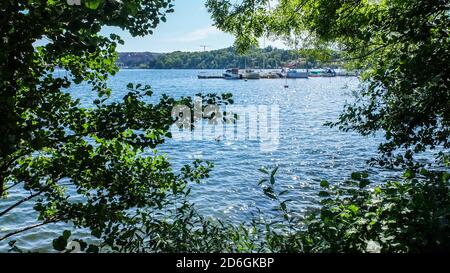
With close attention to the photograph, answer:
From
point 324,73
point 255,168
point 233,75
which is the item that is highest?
point 324,73

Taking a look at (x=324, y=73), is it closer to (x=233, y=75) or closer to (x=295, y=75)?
(x=295, y=75)

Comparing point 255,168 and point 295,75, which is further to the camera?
point 295,75

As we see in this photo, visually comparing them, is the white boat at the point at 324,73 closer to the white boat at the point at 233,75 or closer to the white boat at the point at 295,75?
the white boat at the point at 295,75

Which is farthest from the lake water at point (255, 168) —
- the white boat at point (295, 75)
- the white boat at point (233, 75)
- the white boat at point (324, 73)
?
the white boat at point (324, 73)

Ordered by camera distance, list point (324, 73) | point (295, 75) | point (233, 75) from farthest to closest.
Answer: point (324, 73)
point (295, 75)
point (233, 75)

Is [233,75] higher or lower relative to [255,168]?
higher

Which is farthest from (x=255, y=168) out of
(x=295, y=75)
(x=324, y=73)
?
(x=324, y=73)

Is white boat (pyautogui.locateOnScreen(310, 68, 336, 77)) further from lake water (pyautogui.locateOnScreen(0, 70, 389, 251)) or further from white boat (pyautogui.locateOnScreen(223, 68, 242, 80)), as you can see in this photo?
lake water (pyautogui.locateOnScreen(0, 70, 389, 251))
